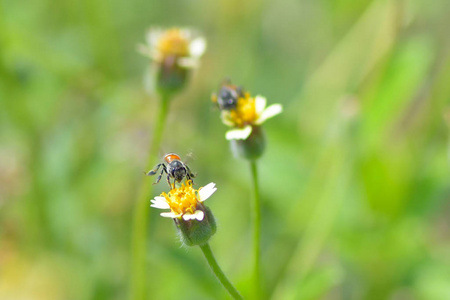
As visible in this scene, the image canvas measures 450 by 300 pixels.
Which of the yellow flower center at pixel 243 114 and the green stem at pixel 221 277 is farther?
the yellow flower center at pixel 243 114

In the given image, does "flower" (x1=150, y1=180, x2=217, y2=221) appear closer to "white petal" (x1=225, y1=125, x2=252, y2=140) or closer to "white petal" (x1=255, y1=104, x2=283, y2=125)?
"white petal" (x1=225, y1=125, x2=252, y2=140)

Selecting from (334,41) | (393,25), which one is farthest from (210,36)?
(393,25)

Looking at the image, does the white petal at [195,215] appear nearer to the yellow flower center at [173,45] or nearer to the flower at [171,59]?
the flower at [171,59]

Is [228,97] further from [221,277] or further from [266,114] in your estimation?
[221,277]

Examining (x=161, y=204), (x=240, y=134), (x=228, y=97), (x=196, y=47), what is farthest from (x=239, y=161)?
(x=161, y=204)

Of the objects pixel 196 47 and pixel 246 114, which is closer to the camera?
pixel 246 114

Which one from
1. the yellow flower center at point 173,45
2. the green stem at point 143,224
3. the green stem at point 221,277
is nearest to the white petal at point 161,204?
the green stem at point 221,277

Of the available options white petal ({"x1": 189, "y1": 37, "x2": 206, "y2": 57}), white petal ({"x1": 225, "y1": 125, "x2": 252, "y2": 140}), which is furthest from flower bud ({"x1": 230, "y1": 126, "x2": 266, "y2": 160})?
white petal ({"x1": 189, "y1": 37, "x2": 206, "y2": 57})
